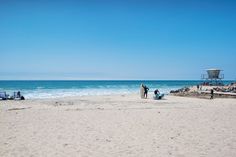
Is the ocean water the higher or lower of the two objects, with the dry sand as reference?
lower

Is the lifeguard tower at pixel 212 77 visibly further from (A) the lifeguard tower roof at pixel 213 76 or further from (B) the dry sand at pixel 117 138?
(B) the dry sand at pixel 117 138

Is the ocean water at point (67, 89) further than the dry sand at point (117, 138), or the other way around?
the ocean water at point (67, 89)

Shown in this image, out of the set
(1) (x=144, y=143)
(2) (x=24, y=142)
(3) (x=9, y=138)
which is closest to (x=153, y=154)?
(1) (x=144, y=143)

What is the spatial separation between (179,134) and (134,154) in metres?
3.02

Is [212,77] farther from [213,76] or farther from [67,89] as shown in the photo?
[67,89]

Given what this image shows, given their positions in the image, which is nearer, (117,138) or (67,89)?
(117,138)

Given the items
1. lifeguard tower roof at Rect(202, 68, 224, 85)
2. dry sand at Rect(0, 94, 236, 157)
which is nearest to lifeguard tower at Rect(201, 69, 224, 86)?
lifeguard tower roof at Rect(202, 68, 224, 85)

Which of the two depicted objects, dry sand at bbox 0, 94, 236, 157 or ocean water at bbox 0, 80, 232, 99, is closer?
dry sand at bbox 0, 94, 236, 157

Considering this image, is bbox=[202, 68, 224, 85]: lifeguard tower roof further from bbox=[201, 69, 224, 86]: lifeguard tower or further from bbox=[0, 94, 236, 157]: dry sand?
bbox=[0, 94, 236, 157]: dry sand

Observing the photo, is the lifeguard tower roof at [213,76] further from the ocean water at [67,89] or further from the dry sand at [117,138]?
the dry sand at [117,138]

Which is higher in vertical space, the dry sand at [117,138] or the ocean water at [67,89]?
the dry sand at [117,138]

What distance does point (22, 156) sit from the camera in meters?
6.99

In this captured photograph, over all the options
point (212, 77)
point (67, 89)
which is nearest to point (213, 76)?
point (212, 77)

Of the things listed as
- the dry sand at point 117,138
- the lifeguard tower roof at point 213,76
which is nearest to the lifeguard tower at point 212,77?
the lifeguard tower roof at point 213,76
